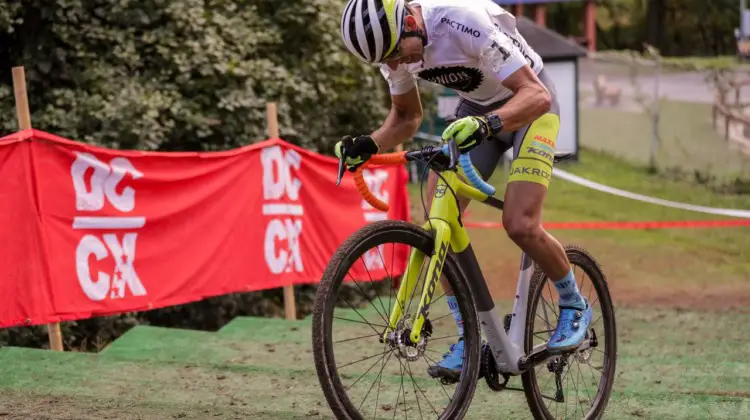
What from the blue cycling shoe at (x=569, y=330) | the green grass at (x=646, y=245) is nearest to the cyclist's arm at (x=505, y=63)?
the blue cycling shoe at (x=569, y=330)

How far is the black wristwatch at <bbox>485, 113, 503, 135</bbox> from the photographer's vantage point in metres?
4.30

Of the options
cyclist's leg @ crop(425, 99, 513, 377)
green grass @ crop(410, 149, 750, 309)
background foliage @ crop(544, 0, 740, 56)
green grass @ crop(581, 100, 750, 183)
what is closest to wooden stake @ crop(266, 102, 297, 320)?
green grass @ crop(410, 149, 750, 309)

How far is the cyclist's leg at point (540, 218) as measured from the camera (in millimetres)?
4742

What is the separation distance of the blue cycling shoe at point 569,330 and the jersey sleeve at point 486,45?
3.94 feet

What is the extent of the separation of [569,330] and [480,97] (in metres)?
1.16

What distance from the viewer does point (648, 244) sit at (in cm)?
1700

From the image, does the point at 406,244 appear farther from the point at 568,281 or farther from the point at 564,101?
the point at 564,101

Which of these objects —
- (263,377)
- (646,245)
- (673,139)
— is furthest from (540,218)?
(673,139)

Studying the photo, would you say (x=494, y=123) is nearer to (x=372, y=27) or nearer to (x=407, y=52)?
(x=407, y=52)

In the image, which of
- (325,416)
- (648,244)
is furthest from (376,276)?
(648,244)

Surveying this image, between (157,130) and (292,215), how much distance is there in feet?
4.71

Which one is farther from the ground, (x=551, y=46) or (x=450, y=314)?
(x=551, y=46)

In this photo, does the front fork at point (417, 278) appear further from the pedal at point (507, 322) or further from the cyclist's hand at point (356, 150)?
the pedal at point (507, 322)

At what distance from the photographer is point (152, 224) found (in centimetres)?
819
